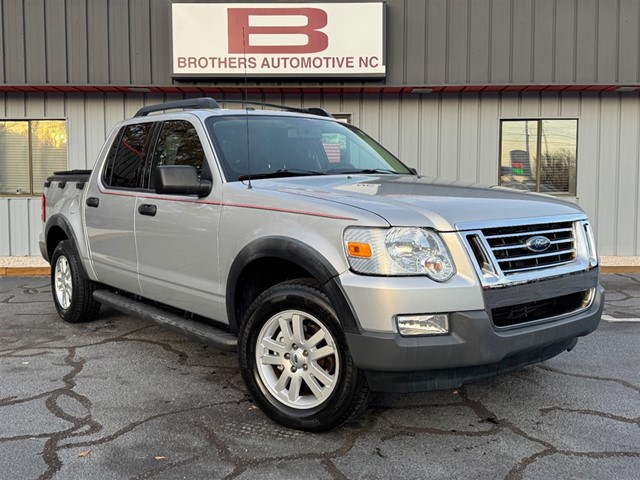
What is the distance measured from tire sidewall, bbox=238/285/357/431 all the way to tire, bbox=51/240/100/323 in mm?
2700

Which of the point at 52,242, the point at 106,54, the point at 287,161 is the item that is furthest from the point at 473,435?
the point at 106,54

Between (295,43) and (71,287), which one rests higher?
(295,43)

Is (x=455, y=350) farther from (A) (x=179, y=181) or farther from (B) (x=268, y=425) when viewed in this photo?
(A) (x=179, y=181)

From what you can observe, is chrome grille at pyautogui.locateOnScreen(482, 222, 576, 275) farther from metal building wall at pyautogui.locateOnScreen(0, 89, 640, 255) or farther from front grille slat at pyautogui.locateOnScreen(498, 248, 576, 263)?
metal building wall at pyautogui.locateOnScreen(0, 89, 640, 255)

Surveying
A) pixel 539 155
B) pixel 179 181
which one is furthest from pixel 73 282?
pixel 539 155

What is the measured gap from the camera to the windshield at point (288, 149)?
4.12 meters

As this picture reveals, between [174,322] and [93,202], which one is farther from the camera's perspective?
[93,202]

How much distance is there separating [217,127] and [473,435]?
101 inches

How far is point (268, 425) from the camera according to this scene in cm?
350

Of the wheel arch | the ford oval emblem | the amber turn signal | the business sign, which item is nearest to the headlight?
the amber turn signal

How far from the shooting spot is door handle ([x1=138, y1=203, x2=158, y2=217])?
4.40m

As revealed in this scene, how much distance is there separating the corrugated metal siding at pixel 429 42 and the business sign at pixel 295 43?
0.37 m

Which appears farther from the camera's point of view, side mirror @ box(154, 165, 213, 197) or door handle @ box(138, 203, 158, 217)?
door handle @ box(138, 203, 158, 217)

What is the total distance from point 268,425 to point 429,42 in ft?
25.7
